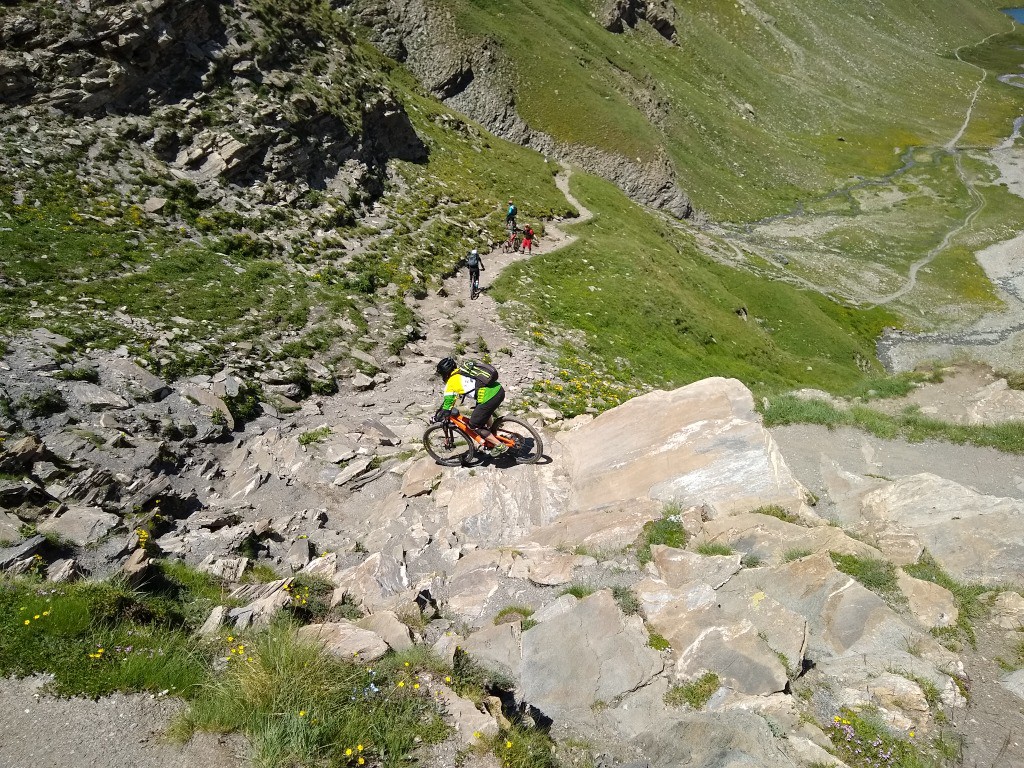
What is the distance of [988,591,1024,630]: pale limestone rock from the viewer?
10.1 m

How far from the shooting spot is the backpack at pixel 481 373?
16.6 meters

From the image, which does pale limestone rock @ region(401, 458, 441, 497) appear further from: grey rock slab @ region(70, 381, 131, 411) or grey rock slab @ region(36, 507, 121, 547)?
grey rock slab @ region(70, 381, 131, 411)

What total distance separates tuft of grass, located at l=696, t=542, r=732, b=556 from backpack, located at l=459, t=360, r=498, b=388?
714cm

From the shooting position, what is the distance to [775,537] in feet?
40.6

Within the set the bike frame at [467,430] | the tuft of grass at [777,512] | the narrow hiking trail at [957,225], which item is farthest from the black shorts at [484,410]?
the narrow hiking trail at [957,225]

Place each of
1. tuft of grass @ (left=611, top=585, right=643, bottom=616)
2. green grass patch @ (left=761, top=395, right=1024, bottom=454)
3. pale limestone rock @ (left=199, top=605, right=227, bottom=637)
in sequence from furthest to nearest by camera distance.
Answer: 1. green grass patch @ (left=761, top=395, right=1024, bottom=454)
2. tuft of grass @ (left=611, top=585, right=643, bottom=616)
3. pale limestone rock @ (left=199, top=605, right=227, bottom=637)

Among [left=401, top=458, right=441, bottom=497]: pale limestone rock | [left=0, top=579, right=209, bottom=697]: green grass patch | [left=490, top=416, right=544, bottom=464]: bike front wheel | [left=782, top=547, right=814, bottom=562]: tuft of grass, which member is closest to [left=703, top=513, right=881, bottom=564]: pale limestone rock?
[left=782, top=547, right=814, bottom=562]: tuft of grass

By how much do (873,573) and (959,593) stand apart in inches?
60.1

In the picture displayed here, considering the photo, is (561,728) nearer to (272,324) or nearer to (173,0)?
(272,324)

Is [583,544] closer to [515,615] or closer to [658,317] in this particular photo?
[515,615]

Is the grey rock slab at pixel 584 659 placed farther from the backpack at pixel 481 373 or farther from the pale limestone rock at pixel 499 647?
the backpack at pixel 481 373

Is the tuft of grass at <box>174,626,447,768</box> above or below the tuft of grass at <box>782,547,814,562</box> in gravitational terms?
below

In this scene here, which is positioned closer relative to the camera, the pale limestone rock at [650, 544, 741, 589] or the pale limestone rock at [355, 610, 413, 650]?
the pale limestone rock at [355, 610, 413, 650]

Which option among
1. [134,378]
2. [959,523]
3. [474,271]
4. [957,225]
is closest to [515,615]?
[959,523]
